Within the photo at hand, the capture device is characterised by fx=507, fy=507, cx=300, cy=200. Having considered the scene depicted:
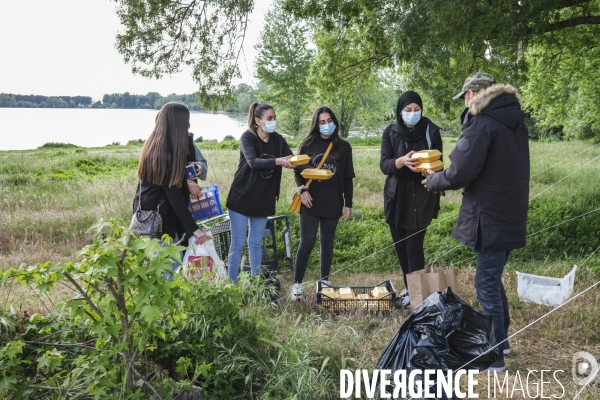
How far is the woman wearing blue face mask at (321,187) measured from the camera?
4922 millimetres

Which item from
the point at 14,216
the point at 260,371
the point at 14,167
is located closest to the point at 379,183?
the point at 14,216

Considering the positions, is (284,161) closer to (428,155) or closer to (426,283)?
(428,155)

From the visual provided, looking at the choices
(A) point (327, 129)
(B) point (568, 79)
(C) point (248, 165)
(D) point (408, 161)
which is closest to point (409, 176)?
(D) point (408, 161)

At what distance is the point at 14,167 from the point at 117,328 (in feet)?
54.7

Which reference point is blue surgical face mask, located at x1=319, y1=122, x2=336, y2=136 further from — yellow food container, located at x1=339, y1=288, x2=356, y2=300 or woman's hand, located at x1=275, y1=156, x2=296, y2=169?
yellow food container, located at x1=339, y1=288, x2=356, y2=300

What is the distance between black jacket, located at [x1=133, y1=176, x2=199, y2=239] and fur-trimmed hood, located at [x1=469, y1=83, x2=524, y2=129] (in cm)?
228

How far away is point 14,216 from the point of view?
8.59 metres

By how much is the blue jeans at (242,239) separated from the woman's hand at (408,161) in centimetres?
141

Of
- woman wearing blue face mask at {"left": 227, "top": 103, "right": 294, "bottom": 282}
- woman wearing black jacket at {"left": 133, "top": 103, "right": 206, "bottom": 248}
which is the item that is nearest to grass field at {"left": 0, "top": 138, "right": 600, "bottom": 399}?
woman wearing blue face mask at {"left": 227, "top": 103, "right": 294, "bottom": 282}

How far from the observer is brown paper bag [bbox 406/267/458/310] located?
406 centimetres

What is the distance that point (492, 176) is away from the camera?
344 centimetres

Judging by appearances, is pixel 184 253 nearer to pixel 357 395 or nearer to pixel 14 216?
pixel 357 395

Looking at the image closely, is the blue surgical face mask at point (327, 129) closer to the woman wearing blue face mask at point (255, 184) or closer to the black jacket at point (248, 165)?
the woman wearing blue face mask at point (255, 184)

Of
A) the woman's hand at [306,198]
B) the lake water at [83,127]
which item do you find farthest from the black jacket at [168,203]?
the lake water at [83,127]
